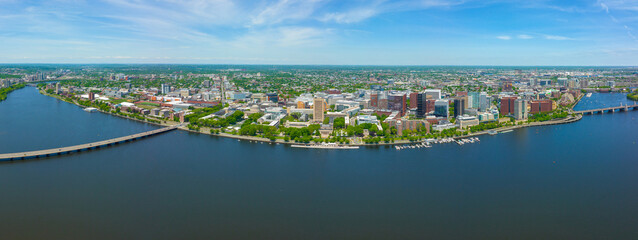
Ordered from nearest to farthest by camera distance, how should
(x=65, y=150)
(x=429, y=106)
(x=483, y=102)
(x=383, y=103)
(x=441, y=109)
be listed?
(x=65, y=150), (x=441, y=109), (x=429, y=106), (x=483, y=102), (x=383, y=103)

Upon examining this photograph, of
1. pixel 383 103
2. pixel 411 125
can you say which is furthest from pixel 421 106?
pixel 411 125

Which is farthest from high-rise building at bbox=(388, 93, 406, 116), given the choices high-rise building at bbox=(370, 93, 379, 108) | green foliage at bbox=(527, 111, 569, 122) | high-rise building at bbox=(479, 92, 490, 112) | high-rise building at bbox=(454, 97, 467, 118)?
green foliage at bbox=(527, 111, 569, 122)

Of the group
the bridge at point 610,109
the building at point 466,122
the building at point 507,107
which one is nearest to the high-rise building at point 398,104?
the building at point 466,122

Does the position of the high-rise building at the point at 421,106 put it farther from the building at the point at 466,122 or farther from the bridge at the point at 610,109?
the bridge at the point at 610,109

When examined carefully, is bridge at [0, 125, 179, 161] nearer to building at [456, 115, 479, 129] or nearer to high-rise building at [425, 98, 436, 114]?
building at [456, 115, 479, 129]

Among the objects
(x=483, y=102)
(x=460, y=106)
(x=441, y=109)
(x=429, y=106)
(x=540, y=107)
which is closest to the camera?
(x=460, y=106)

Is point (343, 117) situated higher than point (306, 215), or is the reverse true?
Result: point (343, 117)

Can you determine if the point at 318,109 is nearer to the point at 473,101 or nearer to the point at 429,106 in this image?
the point at 429,106

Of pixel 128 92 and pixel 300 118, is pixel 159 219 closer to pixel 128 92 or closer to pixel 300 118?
pixel 300 118

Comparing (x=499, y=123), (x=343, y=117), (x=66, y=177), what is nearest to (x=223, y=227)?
(x=66, y=177)

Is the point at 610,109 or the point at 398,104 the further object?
the point at 610,109

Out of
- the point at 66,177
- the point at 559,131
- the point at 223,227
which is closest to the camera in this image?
the point at 223,227
